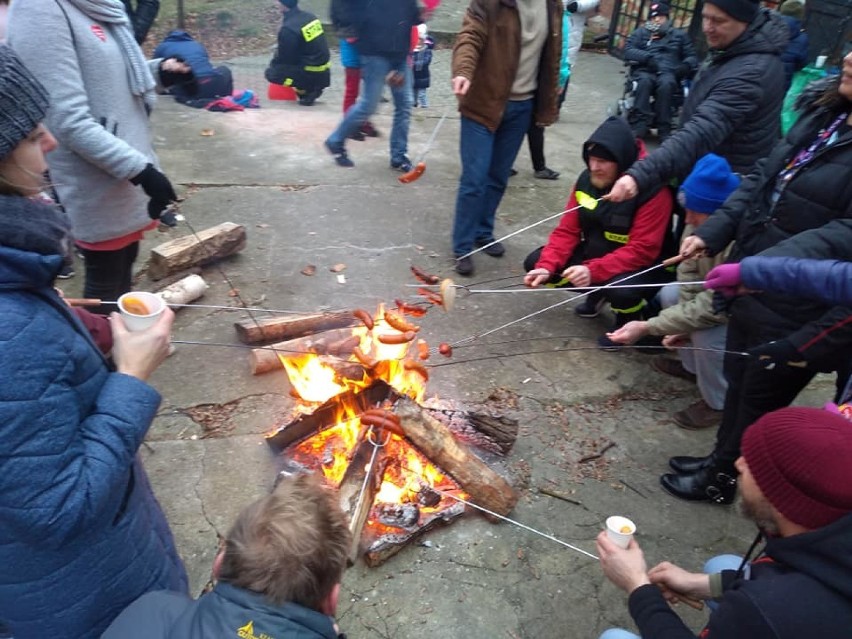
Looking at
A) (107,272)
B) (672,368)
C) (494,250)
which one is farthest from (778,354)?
(107,272)

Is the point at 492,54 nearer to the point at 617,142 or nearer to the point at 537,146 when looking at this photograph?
the point at 617,142

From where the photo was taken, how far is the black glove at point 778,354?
108 inches

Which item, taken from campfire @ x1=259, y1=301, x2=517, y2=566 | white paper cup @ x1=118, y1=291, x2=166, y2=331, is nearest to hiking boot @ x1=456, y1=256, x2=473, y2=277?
campfire @ x1=259, y1=301, x2=517, y2=566

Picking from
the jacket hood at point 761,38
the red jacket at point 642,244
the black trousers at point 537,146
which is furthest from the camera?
the black trousers at point 537,146

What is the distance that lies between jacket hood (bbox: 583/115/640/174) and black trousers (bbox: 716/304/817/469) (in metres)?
1.54

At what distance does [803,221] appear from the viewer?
281 cm

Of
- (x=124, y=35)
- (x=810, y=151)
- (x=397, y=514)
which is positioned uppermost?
(x=124, y=35)

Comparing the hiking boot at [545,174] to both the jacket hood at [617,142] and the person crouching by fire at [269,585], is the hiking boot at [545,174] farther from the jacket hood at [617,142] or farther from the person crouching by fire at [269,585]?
the person crouching by fire at [269,585]

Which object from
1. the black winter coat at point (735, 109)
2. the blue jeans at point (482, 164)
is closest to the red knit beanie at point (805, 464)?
the black winter coat at point (735, 109)

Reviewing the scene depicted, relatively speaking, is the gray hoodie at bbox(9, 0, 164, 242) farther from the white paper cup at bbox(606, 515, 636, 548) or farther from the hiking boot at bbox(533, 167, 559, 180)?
the hiking boot at bbox(533, 167, 559, 180)

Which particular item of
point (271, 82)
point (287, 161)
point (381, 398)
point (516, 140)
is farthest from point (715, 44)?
point (271, 82)

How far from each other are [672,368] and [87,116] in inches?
156

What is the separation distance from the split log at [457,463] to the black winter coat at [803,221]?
151cm

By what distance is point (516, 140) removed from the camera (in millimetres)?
5402
